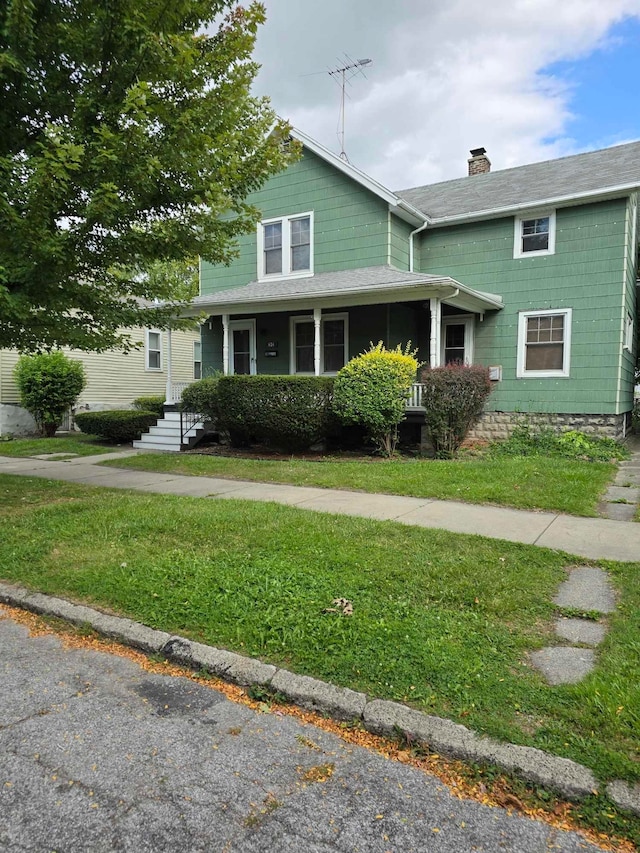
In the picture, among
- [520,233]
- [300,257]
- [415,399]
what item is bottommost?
[415,399]

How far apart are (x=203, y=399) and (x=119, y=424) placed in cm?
290

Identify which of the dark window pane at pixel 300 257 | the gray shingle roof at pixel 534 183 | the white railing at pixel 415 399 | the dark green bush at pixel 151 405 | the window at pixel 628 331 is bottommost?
the dark green bush at pixel 151 405

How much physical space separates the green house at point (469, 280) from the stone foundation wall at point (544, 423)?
0.03 m

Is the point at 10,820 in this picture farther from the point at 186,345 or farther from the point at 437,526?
the point at 186,345

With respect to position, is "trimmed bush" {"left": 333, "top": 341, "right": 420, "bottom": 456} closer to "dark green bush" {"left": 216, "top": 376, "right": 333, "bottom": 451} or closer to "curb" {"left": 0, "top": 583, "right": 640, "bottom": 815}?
"dark green bush" {"left": 216, "top": 376, "right": 333, "bottom": 451}

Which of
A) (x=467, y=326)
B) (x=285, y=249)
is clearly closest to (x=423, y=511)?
(x=467, y=326)

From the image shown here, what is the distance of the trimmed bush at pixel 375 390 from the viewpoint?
10.4 metres

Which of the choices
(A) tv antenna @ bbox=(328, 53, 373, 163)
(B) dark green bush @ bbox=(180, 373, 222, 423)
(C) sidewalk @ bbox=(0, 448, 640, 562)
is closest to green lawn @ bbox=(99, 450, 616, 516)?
(C) sidewalk @ bbox=(0, 448, 640, 562)

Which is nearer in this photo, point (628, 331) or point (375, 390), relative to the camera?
Answer: point (375, 390)

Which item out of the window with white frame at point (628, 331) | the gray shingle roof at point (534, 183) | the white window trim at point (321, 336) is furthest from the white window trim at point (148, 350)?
the window with white frame at point (628, 331)

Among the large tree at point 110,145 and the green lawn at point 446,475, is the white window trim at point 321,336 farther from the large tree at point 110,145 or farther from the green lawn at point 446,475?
the large tree at point 110,145

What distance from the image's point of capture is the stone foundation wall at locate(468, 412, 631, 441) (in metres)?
11.8

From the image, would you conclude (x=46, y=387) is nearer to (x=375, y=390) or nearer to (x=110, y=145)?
(x=375, y=390)

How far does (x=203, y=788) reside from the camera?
7.09ft
